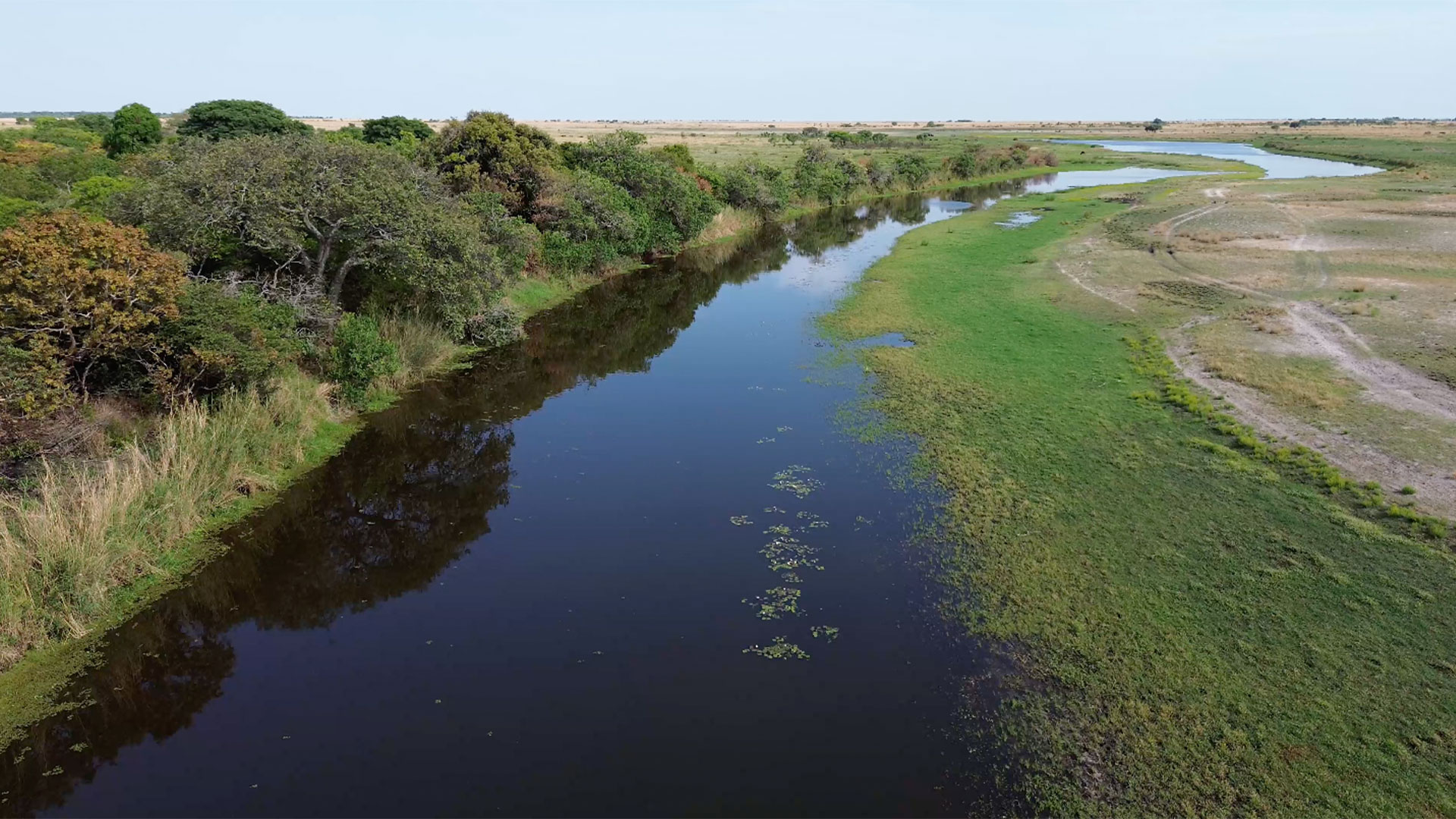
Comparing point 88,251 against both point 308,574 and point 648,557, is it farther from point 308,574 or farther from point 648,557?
point 648,557

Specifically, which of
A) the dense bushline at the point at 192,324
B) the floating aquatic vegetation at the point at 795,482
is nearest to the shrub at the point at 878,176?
the dense bushline at the point at 192,324

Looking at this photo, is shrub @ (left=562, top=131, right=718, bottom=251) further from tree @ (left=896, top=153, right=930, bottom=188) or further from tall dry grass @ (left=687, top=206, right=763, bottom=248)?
tree @ (left=896, top=153, right=930, bottom=188)

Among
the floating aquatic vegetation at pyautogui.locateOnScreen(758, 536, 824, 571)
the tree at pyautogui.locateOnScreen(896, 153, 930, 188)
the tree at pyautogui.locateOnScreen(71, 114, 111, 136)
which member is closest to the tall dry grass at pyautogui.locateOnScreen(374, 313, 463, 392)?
the floating aquatic vegetation at pyautogui.locateOnScreen(758, 536, 824, 571)

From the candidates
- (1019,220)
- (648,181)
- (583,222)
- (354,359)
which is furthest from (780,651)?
(1019,220)

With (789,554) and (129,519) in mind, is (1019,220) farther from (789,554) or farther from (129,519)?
(129,519)

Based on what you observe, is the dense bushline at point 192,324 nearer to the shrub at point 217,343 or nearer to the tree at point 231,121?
the shrub at point 217,343

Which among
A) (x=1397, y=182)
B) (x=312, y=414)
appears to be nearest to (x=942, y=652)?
(x=312, y=414)
